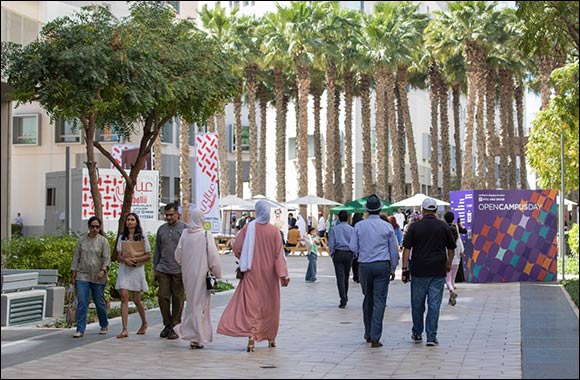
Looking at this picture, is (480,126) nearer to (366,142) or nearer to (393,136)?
(393,136)

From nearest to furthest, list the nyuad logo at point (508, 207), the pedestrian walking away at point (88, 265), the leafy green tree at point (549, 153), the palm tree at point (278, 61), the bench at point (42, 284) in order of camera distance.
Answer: the pedestrian walking away at point (88, 265)
the bench at point (42, 284)
the nyuad logo at point (508, 207)
the leafy green tree at point (549, 153)
the palm tree at point (278, 61)

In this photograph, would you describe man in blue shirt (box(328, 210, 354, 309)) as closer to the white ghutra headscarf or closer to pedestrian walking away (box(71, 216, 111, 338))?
pedestrian walking away (box(71, 216, 111, 338))

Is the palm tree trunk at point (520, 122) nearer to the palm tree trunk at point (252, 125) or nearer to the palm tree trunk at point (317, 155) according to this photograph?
the palm tree trunk at point (317, 155)

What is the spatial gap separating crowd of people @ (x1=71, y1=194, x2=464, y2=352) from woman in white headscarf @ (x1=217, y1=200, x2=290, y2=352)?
1 cm

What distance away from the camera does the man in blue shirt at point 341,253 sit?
18.7 meters

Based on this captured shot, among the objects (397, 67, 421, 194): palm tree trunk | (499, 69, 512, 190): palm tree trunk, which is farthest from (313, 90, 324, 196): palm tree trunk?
(499, 69, 512, 190): palm tree trunk

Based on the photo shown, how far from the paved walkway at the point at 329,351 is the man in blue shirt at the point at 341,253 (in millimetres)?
833

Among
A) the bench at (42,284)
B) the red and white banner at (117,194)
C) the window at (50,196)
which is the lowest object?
the bench at (42,284)

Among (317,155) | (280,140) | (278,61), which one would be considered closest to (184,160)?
(280,140)

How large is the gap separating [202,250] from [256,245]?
0.73 meters

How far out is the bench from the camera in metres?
15.0

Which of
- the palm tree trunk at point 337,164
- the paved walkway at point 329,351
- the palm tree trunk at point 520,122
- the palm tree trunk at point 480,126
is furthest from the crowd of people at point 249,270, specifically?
the palm tree trunk at point 520,122

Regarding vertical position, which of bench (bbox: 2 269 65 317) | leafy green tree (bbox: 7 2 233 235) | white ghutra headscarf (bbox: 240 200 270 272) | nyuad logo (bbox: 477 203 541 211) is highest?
leafy green tree (bbox: 7 2 233 235)

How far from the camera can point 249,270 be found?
12562mm
